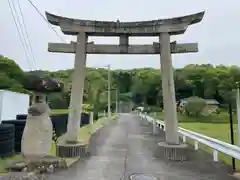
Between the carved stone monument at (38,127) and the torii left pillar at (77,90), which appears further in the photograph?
the torii left pillar at (77,90)

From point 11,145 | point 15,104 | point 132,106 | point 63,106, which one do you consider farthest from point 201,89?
point 11,145

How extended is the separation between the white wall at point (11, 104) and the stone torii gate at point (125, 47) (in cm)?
388

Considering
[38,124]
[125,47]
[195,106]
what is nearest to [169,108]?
[125,47]

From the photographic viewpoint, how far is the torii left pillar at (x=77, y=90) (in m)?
9.76

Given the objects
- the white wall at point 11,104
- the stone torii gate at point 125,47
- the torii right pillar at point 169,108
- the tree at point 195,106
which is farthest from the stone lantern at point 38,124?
the tree at point 195,106

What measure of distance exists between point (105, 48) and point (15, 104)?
6.42m

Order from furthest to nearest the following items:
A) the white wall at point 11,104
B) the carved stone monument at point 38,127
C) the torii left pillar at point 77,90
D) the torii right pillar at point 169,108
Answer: the white wall at point 11,104, the torii left pillar at point 77,90, the torii right pillar at point 169,108, the carved stone monument at point 38,127

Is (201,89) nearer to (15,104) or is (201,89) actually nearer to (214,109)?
(214,109)

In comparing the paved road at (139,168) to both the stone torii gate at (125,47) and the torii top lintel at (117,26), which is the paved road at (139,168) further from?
the torii top lintel at (117,26)

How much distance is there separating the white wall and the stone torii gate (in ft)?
12.7

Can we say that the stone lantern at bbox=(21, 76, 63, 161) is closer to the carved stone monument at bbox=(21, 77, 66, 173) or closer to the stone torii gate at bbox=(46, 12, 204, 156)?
the carved stone monument at bbox=(21, 77, 66, 173)

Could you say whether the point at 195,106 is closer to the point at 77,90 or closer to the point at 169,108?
the point at 169,108

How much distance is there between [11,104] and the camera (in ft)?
44.8

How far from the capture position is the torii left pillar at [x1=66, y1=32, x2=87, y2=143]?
9758 millimetres
